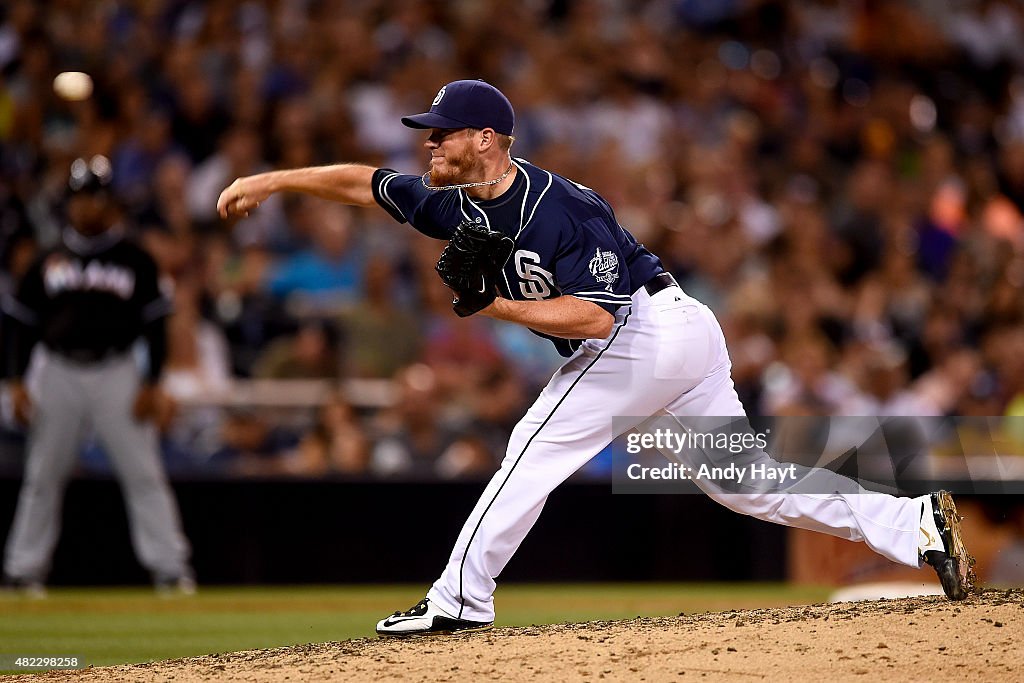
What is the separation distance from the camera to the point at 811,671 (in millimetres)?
4984

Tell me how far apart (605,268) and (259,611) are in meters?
3.85

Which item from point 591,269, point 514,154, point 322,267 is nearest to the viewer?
point 591,269

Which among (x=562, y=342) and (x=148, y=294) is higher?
(x=148, y=294)

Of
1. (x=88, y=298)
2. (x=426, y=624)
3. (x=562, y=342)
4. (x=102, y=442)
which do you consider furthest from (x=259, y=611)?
(x=562, y=342)

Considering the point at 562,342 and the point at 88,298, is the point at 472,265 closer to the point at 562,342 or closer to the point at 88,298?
the point at 562,342

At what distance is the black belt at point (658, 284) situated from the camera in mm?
5945

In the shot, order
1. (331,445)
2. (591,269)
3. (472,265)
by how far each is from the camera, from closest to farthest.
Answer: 1. (472,265)
2. (591,269)
3. (331,445)

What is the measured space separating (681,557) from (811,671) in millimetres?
5828

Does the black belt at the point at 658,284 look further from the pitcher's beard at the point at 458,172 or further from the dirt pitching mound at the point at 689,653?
the dirt pitching mound at the point at 689,653

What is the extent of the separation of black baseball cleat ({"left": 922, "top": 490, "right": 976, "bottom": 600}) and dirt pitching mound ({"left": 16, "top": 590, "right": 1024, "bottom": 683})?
75 mm

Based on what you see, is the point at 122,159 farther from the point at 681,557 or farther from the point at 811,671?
the point at 811,671

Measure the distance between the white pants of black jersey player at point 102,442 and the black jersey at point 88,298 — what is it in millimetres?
130

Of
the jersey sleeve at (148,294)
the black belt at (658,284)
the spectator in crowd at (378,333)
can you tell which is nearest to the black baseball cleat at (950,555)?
the black belt at (658,284)

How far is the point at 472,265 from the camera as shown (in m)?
5.18
